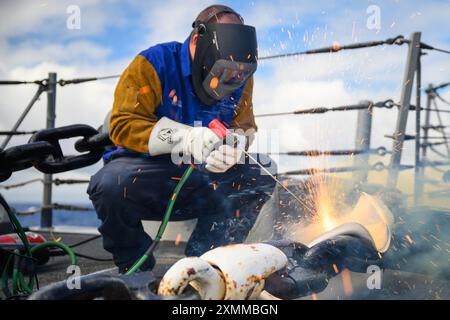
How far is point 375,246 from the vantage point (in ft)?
5.64

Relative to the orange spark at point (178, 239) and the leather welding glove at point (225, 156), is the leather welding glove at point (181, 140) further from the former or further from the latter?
the orange spark at point (178, 239)

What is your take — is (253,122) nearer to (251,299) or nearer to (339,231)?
(339,231)

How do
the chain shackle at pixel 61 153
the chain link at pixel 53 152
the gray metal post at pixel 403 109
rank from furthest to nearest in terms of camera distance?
the gray metal post at pixel 403 109 → the chain shackle at pixel 61 153 → the chain link at pixel 53 152

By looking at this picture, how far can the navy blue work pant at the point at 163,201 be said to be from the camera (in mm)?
1960

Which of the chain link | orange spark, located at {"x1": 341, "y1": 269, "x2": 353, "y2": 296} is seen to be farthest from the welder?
orange spark, located at {"x1": 341, "y1": 269, "x2": 353, "y2": 296}

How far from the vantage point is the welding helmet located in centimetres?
185

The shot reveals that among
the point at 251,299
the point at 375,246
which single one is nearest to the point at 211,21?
the point at 375,246

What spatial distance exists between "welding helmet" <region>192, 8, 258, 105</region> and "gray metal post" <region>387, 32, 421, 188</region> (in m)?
1.97

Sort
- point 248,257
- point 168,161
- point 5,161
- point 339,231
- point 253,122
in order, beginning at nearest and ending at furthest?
point 248,257, point 5,161, point 339,231, point 168,161, point 253,122

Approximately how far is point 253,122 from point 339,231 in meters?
0.95

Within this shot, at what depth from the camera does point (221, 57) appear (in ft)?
6.18

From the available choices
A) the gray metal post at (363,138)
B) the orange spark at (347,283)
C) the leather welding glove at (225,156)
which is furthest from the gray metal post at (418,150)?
the leather welding glove at (225,156)

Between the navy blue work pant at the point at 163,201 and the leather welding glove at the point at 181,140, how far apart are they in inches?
5.5

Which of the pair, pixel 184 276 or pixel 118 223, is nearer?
pixel 184 276
